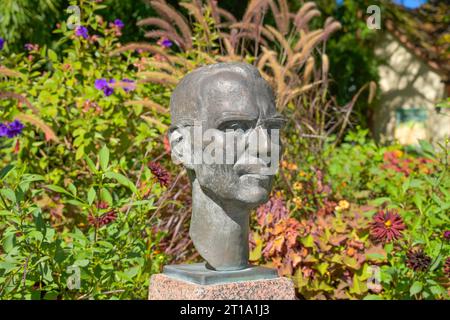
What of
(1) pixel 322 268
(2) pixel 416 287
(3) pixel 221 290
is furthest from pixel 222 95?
(1) pixel 322 268

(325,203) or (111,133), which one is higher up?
(111,133)

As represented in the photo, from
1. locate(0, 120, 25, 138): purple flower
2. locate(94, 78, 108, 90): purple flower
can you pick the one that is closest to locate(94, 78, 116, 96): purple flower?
locate(94, 78, 108, 90): purple flower

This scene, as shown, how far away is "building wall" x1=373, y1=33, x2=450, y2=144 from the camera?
11.4 metres

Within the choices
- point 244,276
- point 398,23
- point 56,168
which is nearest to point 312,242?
point 244,276

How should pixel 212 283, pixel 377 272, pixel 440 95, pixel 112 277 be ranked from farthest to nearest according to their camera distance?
pixel 440 95
pixel 377 272
pixel 112 277
pixel 212 283

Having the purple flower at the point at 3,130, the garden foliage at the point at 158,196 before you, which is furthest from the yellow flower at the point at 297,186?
the purple flower at the point at 3,130

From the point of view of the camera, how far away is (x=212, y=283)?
2.71 meters

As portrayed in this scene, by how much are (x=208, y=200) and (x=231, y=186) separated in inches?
7.9

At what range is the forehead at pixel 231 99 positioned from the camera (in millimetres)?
2699

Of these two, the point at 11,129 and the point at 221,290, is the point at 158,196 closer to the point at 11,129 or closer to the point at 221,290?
the point at 11,129

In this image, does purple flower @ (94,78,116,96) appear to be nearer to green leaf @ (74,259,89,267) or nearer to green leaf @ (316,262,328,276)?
green leaf @ (74,259,89,267)

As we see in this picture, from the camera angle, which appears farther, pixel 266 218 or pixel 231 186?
pixel 266 218

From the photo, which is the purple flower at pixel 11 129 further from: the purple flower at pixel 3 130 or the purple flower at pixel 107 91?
the purple flower at pixel 107 91

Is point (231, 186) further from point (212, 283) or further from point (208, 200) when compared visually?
point (212, 283)
